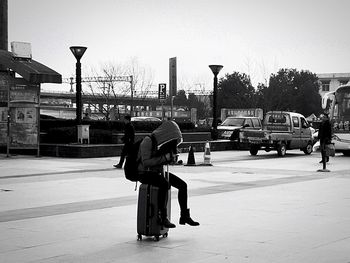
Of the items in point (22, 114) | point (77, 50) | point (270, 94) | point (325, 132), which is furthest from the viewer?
point (270, 94)

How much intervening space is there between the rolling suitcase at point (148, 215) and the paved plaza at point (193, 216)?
14 cm

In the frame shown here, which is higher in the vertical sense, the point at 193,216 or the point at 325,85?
the point at 325,85

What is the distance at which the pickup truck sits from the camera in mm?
29656

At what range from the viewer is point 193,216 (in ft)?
37.1

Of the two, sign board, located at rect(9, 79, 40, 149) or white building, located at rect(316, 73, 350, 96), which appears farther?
white building, located at rect(316, 73, 350, 96)

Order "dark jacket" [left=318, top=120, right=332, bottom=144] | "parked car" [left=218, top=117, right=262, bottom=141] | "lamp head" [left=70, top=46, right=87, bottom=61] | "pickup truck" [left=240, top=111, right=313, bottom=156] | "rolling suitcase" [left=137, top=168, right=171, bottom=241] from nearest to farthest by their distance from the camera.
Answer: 1. "rolling suitcase" [left=137, top=168, right=171, bottom=241]
2. "dark jacket" [left=318, top=120, right=332, bottom=144]
3. "lamp head" [left=70, top=46, right=87, bottom=61]
4. "pickup truck" [left=240, top=111, right=313, bottom=156]
5. "parked car" [left=218, top=117, right=262, bottom=141]

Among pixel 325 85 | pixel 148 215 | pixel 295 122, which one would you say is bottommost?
pixel 148 215

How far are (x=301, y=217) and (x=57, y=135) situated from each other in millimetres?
18610

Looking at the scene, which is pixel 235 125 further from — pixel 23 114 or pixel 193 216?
pixel 193 216

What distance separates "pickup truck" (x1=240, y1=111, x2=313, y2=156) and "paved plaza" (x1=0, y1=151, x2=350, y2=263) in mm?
9653

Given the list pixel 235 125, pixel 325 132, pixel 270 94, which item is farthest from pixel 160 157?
pixel 270 94

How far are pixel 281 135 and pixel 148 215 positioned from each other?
2175cm

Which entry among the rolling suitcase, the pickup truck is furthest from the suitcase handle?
the pickup truck

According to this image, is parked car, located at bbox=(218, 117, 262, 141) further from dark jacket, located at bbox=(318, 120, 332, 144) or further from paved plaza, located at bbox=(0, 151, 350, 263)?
paved plaza, located at bbox=(0, 151, 350, 263)
